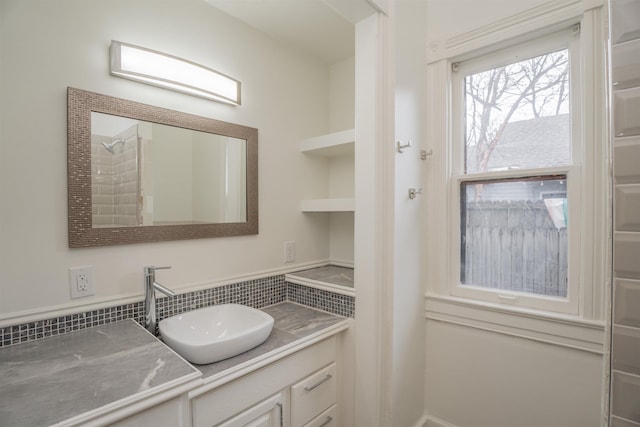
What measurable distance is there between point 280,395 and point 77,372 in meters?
0.70

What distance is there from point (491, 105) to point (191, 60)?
151 cm

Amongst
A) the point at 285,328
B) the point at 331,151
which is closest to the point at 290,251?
the point at 285,328

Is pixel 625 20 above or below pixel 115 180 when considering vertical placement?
above

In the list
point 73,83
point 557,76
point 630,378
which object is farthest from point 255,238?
point 557,76

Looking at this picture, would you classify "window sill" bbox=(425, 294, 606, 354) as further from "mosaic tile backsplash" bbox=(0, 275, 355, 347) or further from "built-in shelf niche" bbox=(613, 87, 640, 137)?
"built-in shelf niche" bbox=(613, 87, 640, 137)

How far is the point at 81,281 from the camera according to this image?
116cm

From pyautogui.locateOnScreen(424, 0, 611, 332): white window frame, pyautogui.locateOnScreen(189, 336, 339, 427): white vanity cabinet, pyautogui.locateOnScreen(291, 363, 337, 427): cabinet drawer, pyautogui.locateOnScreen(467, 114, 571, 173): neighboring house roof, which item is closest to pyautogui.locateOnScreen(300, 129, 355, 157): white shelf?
pyautogui.locateOnScreen(424, 0, 611, 332): white window frame

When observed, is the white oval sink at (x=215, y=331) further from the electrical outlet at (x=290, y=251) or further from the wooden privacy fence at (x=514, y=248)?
the wooden privacy fence at (x=514, y=248)

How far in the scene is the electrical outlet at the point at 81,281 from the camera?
3.75 ft

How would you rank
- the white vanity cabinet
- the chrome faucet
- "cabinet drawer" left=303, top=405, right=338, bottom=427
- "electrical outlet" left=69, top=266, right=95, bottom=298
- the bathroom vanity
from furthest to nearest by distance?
"cabinet drawer" left=303, top=405, right=338, bottom=427
the chrome faucet
"electrical outlet" left=69, top=266, right=95, bottom=298
the white vanity cabinet
the bathroom vanity

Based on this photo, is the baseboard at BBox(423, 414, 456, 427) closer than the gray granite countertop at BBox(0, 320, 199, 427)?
No

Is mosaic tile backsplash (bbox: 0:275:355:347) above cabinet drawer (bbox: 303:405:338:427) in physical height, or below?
above

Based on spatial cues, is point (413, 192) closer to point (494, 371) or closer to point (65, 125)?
point (494, 371)

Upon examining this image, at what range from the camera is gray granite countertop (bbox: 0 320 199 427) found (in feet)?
2.36
